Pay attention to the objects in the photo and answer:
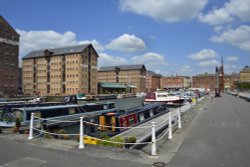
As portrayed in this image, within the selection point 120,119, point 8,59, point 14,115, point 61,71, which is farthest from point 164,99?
point 61,71

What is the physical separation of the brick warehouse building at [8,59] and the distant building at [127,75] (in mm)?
78807

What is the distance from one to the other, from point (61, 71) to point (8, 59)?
2850 centimetres

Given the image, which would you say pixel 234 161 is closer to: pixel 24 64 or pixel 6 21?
pixel 6 21

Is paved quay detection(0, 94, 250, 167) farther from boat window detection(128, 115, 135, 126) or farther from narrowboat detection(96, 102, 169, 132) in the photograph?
boat window detection(128, 115, 135, 126)

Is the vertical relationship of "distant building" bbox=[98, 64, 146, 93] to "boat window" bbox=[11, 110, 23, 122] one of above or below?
above

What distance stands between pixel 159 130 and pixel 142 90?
15201cm

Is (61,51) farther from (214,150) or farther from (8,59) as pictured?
(214,150)

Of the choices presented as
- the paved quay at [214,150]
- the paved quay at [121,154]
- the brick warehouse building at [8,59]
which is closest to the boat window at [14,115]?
the paved quay at [121,154]

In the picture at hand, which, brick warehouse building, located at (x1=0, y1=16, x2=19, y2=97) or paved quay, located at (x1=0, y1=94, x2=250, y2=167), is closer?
paved quay, located at (x1=0, y1=94, x2=250, y2=167)

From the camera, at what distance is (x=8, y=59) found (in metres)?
90.9

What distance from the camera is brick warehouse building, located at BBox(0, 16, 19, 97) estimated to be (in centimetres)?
8788

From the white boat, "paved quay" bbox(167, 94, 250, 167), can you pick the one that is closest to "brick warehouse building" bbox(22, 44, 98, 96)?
the white boat

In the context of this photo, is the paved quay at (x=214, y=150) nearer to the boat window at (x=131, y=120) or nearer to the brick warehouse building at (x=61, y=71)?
the boat window at (x=131, y=120)

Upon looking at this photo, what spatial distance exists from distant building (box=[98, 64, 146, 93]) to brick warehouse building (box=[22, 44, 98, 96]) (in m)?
45.2
